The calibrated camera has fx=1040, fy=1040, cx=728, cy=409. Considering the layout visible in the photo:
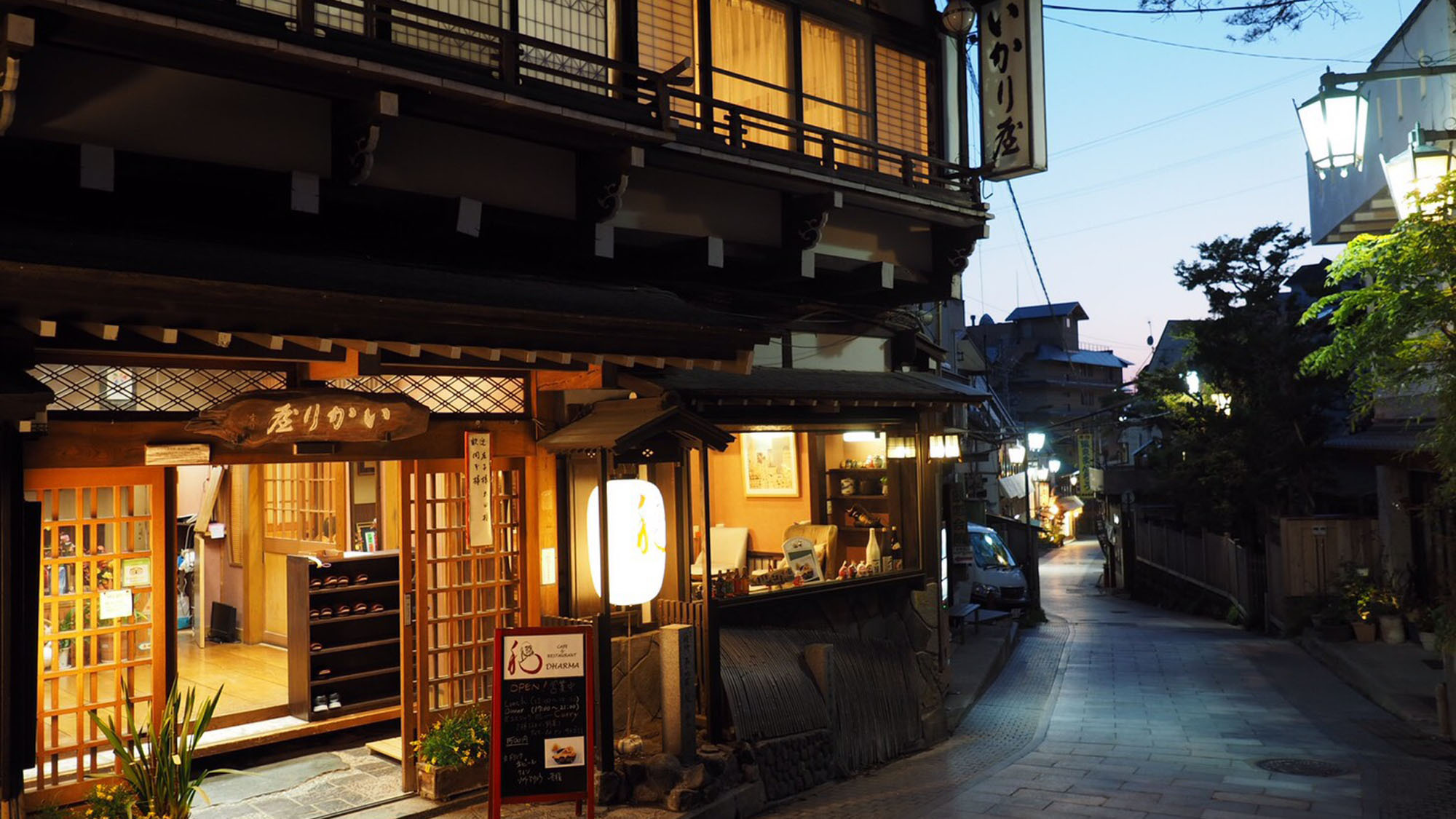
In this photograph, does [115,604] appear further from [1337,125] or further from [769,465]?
[1337,125]

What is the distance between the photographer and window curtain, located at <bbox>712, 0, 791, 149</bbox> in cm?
1255

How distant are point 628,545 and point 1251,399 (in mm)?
22394

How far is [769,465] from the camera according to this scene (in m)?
15.5

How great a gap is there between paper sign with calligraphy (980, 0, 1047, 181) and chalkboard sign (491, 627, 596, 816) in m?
8.64

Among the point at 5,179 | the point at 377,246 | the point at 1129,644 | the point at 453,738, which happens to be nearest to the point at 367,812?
the point at 453,738

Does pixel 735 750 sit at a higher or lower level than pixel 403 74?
lower

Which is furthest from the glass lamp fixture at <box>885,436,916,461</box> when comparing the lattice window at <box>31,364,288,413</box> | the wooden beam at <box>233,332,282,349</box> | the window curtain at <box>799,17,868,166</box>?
the wooden beam at <box>233,332,282,349</box>

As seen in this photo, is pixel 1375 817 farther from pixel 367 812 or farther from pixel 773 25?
pixel 773 25

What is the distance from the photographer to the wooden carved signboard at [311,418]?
8031 millimetres

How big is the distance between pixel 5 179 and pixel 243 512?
801cm

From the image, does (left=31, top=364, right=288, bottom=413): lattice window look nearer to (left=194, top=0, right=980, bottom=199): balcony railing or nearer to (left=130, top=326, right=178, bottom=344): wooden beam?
(left=130, top=326, right=178, bottom=344): wooden beam

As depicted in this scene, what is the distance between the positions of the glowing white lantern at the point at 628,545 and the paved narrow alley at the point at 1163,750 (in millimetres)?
2775

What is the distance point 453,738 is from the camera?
9555mm

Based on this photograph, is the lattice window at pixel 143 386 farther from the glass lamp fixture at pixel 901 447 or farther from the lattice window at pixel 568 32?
the glass lamp fixture at pixel 901 447
